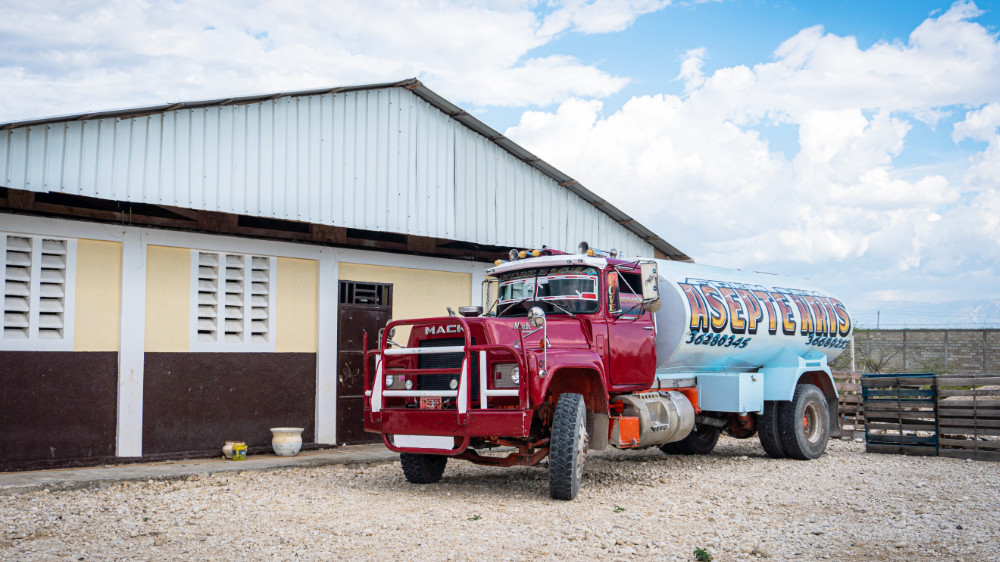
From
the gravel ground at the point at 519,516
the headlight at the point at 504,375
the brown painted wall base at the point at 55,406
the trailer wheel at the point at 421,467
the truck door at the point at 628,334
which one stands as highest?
the truck door at the point at 628,334

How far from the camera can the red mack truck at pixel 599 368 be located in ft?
27.7

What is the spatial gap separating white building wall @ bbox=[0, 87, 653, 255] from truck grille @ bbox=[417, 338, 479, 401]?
3.35 metres

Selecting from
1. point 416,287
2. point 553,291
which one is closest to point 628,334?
point 553,291

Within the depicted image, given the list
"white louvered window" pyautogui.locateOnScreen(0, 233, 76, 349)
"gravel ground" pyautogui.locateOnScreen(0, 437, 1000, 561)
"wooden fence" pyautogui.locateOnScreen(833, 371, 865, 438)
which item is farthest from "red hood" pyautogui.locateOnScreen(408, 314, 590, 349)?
"wooden fence" pyautogui.locateOnScreen(833, 371, 865, 438)

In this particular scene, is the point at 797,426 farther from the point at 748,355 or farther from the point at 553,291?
the point at 553,291

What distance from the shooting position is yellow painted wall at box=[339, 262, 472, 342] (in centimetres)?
1329

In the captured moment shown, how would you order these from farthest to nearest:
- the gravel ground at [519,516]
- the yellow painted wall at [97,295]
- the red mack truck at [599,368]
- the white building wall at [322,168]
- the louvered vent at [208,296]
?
1. the louvered vent at [208,296]
2. the yellow painted wall at [97,295]
3. the white building wall at [322,168]
4. the red mack truck at [599,368]
5. the gravel ground at [519,516]

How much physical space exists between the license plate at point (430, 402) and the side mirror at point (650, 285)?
2.71 meters

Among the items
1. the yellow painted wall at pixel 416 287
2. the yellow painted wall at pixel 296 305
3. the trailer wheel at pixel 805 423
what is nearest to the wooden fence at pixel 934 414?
the trailer wheel at pixel 805 423

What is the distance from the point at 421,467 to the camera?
9.52m

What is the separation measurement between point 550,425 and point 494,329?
1393 mm

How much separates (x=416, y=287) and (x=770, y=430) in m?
5.85

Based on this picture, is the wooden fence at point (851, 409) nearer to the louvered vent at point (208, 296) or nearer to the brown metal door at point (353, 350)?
the brown metal door at point (353, 350)

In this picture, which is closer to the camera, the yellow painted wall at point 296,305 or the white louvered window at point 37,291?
the white louvered window at point 37,291
